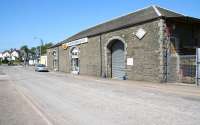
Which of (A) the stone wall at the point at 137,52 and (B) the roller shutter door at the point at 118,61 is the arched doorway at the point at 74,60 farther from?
(B) the roller shutter door at the point at 118,61

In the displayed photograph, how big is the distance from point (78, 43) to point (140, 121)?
32.3 meters

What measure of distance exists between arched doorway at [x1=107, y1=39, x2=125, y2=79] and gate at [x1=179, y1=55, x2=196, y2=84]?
22.1ft

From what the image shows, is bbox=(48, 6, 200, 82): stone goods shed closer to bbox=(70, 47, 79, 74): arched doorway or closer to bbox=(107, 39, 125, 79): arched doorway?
bbox=(107, 39, 125, 79): arched doorway

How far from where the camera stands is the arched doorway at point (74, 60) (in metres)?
40.6

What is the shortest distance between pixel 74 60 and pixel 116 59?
13.9 metres

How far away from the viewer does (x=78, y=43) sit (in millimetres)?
39125

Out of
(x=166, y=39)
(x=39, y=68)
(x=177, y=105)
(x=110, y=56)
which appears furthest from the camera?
(x=39, y=68)

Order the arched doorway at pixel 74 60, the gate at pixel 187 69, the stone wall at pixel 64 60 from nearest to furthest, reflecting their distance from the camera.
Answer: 1. the gate at pixel 187 69
2. the arched doorway at pixel 74 60
3. the stone wall at pixel 64 60

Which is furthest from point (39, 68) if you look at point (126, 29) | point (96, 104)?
point (96, 104)

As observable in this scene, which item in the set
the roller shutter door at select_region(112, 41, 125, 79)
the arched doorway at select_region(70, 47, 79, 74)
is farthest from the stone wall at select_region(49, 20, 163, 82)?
the arched doorway at select_region(70, 47, 79, 74)

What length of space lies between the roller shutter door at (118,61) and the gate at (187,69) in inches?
270

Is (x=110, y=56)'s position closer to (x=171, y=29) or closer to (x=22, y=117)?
(x=171, y=29)

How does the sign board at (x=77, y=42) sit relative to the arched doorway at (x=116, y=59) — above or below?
above

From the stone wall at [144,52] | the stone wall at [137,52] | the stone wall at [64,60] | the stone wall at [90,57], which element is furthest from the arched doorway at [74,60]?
the stone wall at [144,52]
